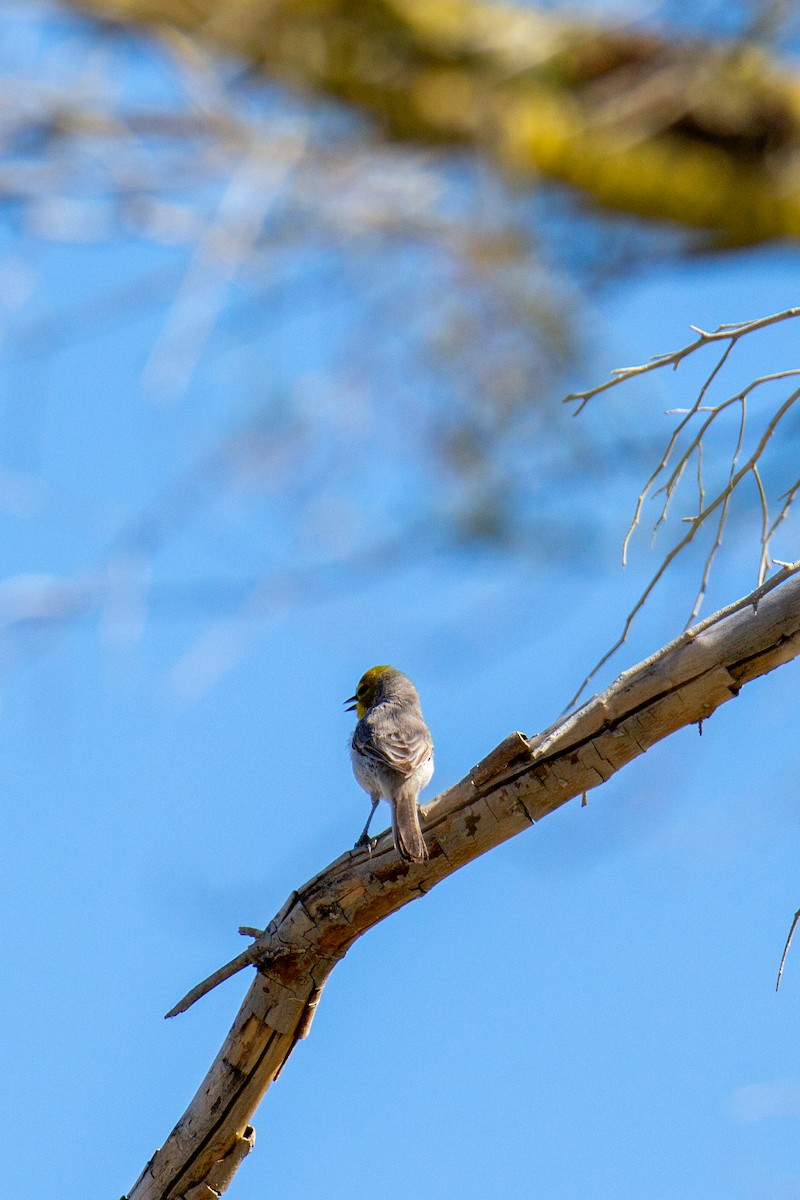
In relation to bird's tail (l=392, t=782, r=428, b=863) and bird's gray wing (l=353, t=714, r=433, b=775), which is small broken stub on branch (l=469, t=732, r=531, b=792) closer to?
bird's tail (l=392, t=782, r=428, b=863)

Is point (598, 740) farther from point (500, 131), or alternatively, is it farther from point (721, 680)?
point (500, 131)

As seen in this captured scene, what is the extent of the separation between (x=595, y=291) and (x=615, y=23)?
0.78 meters

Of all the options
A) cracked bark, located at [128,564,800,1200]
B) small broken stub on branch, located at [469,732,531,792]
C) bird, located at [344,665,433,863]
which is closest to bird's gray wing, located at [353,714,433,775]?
bird, located at [344,665,433,863]

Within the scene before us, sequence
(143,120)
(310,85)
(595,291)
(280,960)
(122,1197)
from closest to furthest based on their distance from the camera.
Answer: (280,960)
(122,1197)
(143,120)
(310,85)
(595,291)

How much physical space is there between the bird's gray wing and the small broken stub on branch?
2011 millimetres

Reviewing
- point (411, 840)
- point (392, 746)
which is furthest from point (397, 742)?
point (411, 840)

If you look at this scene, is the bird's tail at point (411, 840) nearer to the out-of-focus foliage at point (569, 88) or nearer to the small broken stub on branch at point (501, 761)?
the small broken stub on branch at point (501, 761)

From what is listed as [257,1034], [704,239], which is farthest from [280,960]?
[704,239]

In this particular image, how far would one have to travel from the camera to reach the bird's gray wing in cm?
452

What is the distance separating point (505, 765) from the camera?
2.38 metres

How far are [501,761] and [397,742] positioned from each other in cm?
238

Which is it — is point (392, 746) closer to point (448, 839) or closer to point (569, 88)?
point (448, 839)

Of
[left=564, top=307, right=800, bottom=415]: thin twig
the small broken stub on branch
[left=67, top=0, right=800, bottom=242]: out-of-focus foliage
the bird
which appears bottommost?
the small broken stub on branch

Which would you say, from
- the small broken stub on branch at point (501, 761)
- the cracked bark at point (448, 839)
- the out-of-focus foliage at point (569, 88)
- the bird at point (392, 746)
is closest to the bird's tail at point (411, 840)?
the cracked bark at point (448, 839)
